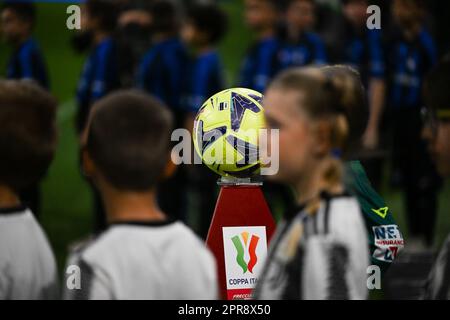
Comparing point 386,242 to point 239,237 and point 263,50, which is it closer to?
point 239,237

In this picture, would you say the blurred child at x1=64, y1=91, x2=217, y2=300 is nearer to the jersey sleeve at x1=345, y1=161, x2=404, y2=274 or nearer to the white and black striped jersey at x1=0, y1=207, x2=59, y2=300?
the white and black striped jersey at x1=0, y1=207, x2=59, y2=300

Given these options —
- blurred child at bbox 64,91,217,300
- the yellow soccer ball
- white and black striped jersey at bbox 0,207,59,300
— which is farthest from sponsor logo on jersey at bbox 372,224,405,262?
white and black striped jersey at bbox 0,207,59,300

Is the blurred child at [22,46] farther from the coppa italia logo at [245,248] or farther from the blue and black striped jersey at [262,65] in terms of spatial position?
the coppa italia logo at [245,248]

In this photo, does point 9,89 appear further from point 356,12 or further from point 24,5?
point 356,12

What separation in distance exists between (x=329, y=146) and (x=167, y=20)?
260 inches

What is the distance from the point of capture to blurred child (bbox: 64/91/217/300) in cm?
312

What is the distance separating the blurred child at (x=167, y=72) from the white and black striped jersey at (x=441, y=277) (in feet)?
20.3

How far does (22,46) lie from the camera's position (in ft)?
30.6

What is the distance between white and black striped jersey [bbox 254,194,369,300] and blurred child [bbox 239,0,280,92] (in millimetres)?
6574

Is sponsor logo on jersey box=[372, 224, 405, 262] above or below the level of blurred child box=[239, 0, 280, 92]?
below

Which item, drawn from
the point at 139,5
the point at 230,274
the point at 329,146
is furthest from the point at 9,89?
the point at 139,5

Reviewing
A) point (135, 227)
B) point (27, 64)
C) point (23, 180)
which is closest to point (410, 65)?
point (27, 64)

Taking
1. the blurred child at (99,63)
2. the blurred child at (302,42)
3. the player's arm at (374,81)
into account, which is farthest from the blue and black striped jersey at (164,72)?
the player's arm at (374,81)

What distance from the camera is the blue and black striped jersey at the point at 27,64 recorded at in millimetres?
9289
